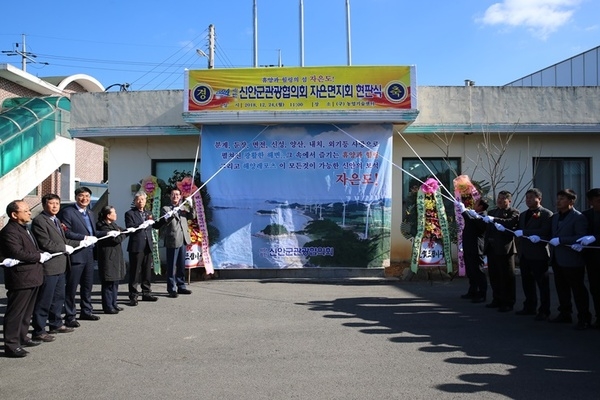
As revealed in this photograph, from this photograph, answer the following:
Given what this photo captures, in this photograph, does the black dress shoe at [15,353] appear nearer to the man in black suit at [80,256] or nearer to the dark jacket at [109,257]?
the man in black suit at [80,256]

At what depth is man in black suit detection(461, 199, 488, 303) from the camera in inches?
335

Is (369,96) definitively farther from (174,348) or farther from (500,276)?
(174,348)

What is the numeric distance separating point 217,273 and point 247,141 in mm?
2994

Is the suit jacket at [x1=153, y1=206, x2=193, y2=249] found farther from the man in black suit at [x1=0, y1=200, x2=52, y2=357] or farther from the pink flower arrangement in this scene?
the pink flower arrangement

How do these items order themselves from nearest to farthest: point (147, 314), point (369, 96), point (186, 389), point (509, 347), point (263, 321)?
1. point (186, 389)
2. point (509, 347)
3. point (263, 321)
4. point (147, 314)
5. point (369, 96)

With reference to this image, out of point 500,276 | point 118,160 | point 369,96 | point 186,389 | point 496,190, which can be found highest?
point 369,96

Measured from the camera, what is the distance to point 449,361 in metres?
5.30

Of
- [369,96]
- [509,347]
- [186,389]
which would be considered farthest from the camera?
[369,96]

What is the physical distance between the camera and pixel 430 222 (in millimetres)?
10555

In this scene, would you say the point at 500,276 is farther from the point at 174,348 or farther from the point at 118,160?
the point at 118,160

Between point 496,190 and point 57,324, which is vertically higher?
point 496,190

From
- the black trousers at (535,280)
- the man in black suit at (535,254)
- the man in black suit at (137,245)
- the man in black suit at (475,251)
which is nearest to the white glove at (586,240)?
the man in black suit at (535,254)

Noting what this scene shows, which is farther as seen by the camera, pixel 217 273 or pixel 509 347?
pixel 217 273

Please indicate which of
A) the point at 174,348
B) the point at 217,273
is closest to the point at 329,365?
the point at 174,348
